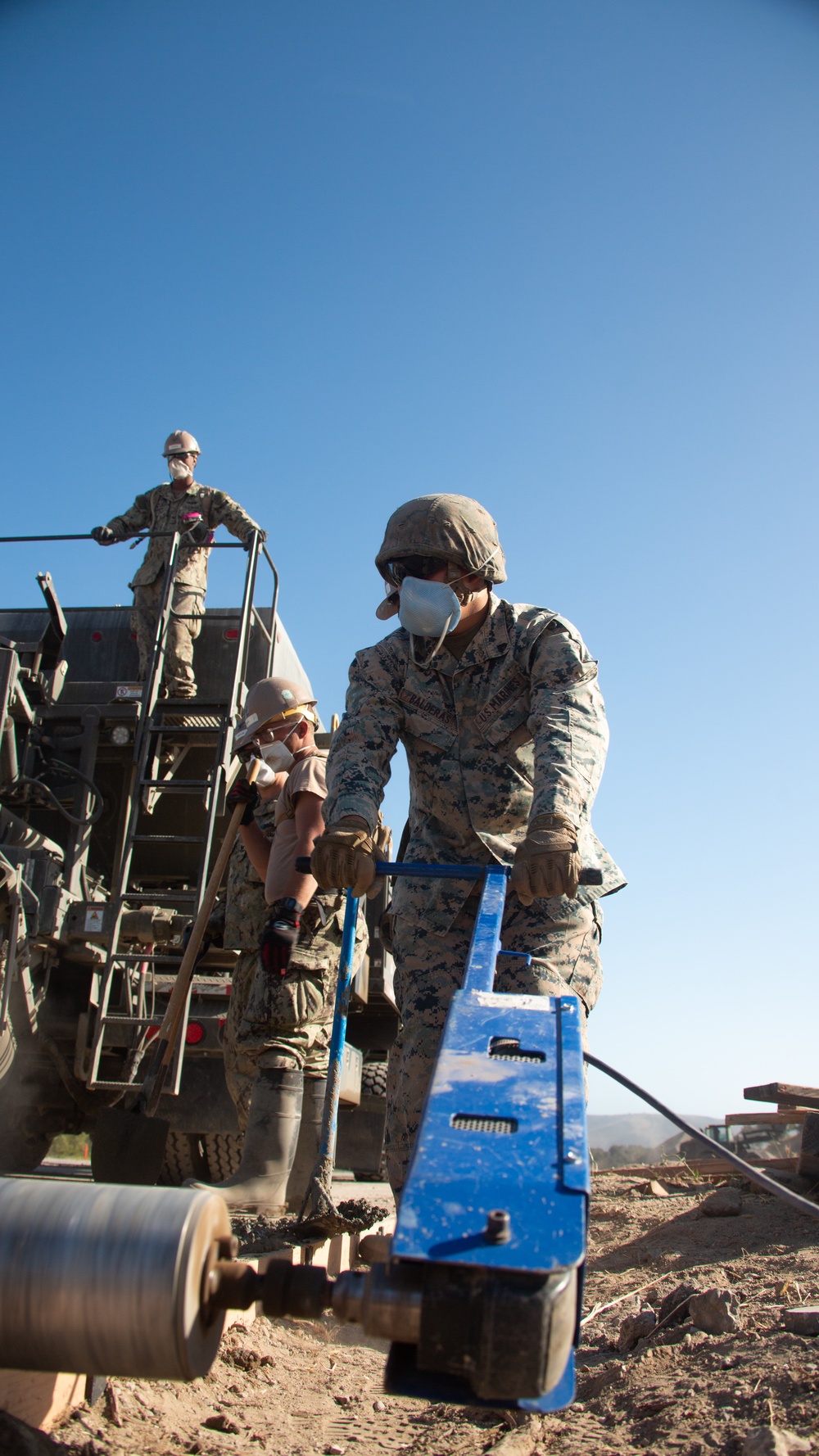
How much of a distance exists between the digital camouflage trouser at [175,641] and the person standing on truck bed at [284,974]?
196 cm

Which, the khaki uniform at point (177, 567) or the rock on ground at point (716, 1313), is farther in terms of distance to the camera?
the khaki uniform at point (177, 567)

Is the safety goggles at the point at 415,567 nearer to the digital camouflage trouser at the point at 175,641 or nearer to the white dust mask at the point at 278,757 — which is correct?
the white dust mask at the point at 278,757

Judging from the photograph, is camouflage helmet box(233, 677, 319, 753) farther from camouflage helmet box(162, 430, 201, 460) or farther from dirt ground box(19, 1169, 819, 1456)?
camouflage helmet box(162, 430, 201, 460)

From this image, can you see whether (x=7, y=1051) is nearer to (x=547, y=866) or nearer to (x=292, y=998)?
(x=292, y=998)

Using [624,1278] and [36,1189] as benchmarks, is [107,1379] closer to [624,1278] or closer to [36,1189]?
[36,1189]

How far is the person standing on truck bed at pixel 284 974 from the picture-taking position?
3.71 m

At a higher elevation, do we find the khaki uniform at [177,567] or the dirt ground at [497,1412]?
the khaki uniform at [177,567]

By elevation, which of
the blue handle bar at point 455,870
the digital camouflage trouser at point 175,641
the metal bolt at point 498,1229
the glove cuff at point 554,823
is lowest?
the metal bolt at point 498,1229

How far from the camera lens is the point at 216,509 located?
25.0 ft

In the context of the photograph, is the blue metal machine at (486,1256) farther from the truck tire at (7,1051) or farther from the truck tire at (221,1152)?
the truck tire at (221,1152)

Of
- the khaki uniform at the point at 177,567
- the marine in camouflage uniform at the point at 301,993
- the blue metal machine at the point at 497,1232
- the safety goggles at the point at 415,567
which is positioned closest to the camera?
the blue metal machine at the point at 497,1232

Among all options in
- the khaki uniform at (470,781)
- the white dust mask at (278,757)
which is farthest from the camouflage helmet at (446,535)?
the white dust mask at (278,757)

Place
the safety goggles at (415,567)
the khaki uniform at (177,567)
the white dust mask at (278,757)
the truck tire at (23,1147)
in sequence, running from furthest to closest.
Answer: the khaki uniform at (177,567) → the truck tire at (23,1147) → the white dust mask at (278,757) → the safety goggles at (415,567)

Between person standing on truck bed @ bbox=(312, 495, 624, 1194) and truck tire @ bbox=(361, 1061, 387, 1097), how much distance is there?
11.1 feet
